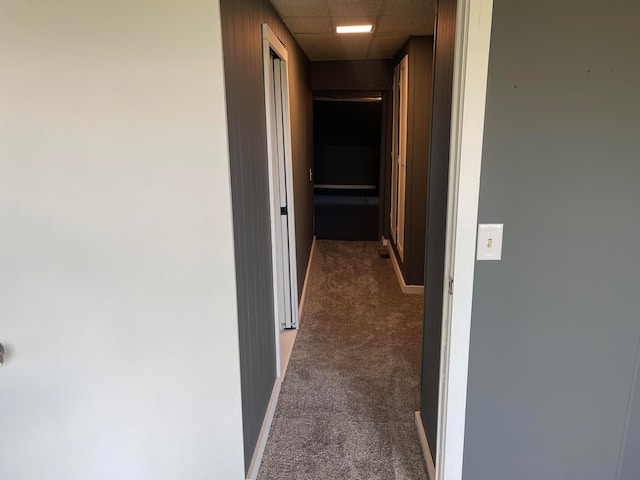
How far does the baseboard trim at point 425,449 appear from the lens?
1.97m

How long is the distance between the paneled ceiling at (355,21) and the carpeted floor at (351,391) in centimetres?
Result: 227

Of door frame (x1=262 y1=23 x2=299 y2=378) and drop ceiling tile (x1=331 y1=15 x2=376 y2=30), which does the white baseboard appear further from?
drop ceiling tile (x1=331 y1=15 x2=376 y2=30)

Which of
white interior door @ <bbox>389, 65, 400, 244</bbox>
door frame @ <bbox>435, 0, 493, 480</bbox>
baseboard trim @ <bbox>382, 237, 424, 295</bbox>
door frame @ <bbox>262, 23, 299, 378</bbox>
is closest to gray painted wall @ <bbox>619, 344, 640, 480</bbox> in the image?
door frame @ <bbox>435, 0, 493, 480</bbox>

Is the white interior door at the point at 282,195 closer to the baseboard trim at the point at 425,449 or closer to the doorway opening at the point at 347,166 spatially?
the baseboard trim at the point at 425,449

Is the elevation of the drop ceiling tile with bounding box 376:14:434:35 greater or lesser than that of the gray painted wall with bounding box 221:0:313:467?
greater

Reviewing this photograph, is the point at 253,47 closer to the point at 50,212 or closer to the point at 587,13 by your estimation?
the point at 50,212

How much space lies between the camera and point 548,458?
1689mm

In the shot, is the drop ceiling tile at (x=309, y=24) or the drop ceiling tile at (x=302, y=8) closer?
the drop ceiling tile at (x=302, y=8)

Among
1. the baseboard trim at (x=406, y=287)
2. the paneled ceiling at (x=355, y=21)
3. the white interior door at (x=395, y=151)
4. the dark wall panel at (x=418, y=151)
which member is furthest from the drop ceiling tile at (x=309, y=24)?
the baseboard trim at (x=406, y=287)

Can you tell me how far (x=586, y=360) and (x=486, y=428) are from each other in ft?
1.40

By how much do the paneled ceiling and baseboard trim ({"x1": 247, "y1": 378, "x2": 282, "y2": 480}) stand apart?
228 cm

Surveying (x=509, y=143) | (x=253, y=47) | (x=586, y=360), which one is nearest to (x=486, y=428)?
(x=586, y=360)

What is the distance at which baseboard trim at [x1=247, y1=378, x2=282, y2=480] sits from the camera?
1983mm

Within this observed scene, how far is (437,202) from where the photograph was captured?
6.34 feet
